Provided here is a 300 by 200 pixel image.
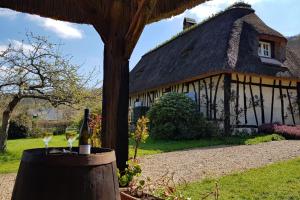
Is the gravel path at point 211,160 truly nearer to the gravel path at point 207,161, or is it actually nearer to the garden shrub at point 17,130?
the gravel path at point 207,161

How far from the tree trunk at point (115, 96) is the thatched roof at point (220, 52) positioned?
895 centimetres

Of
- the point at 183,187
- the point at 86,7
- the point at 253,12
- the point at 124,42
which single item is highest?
the point at 253,12

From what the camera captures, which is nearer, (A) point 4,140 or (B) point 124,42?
(B) point 124,42

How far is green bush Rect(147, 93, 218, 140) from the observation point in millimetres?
12688

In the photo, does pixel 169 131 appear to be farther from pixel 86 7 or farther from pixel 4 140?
pixel 86 7

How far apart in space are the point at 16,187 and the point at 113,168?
64cm

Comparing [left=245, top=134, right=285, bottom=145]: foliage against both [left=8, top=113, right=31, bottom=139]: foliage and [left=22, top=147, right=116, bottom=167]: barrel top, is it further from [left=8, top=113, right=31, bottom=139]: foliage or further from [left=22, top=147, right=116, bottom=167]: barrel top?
[left=8, top=113, right=31, bottom=139]: foliage

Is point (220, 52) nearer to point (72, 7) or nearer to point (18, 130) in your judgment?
point (72, 7)

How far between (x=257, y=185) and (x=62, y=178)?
12.7ft

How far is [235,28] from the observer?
47.2 ft

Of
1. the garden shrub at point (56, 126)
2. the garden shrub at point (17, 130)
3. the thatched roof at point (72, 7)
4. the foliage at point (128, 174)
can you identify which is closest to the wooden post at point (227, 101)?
the thatched roof at point (72, 7)

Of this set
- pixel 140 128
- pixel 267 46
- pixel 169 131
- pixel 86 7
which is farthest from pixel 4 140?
pixel 267 46

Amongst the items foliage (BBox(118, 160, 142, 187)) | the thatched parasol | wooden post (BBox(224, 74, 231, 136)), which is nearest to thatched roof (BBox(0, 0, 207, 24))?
the thatched parasol

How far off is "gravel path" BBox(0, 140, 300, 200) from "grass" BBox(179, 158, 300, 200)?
506mm
